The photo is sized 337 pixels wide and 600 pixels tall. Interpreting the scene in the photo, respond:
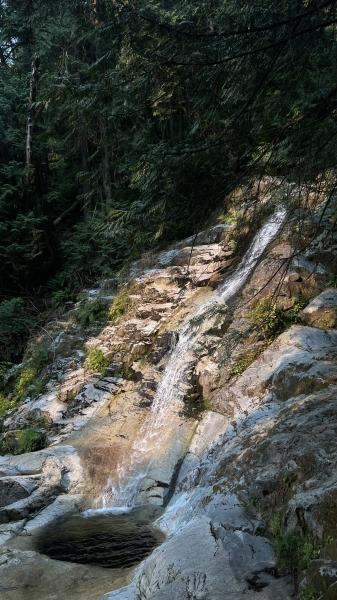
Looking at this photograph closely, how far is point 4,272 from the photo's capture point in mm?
17062

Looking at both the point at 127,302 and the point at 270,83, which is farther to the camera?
the point at 127,302

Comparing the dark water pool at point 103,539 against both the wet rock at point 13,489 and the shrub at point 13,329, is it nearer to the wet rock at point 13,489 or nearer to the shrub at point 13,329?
the wet rock at point 13,489

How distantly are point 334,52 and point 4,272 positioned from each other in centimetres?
1430

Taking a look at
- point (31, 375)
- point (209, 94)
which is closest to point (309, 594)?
point (209, 94)

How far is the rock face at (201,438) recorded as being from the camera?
154 inches

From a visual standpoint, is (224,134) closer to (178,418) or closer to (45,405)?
(178,418)

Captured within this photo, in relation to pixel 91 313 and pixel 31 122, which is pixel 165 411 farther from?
pixel 31 122

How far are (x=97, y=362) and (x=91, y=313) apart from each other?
2.10 metres

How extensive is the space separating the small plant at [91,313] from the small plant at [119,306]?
11.9 inches

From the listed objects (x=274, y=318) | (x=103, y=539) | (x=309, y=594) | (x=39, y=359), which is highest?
(x=309, y=594)

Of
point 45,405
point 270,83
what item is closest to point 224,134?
point 270,83

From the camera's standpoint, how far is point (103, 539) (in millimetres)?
6246

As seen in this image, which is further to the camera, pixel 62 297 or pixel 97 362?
pixel 62 297

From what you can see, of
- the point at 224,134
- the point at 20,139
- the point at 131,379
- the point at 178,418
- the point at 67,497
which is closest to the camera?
the point at 224,134
